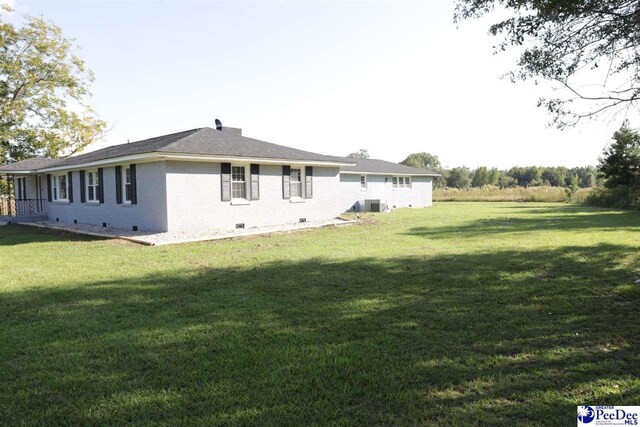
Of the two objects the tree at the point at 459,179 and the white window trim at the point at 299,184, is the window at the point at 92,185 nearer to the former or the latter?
the white window trim at the point at 299,184

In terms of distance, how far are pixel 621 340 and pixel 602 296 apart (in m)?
1.97

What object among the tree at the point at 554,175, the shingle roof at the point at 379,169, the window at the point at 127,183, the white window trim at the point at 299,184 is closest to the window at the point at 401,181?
the shingle roof at the point at 379,169

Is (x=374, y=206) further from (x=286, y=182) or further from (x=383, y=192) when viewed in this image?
(x=286, y=182)

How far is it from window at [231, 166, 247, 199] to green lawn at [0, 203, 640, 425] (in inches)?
301

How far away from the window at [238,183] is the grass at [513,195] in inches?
1148

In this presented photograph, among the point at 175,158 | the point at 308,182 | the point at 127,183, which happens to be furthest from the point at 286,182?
the point at 127,183

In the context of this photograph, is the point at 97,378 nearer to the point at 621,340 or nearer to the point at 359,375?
the point at 359,375

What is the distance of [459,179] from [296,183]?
69974 millimetres

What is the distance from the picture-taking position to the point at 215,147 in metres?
16.2

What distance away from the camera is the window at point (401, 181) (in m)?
33.2

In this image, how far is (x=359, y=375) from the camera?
3.68 meters

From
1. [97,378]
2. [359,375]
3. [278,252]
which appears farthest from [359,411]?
[278,252]

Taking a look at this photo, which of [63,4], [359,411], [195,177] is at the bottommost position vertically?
[359,411]

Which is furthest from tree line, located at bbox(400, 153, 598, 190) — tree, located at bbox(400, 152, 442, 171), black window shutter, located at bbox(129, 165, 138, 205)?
black window shutter, located at bbox(129, 165, 138, 205)
